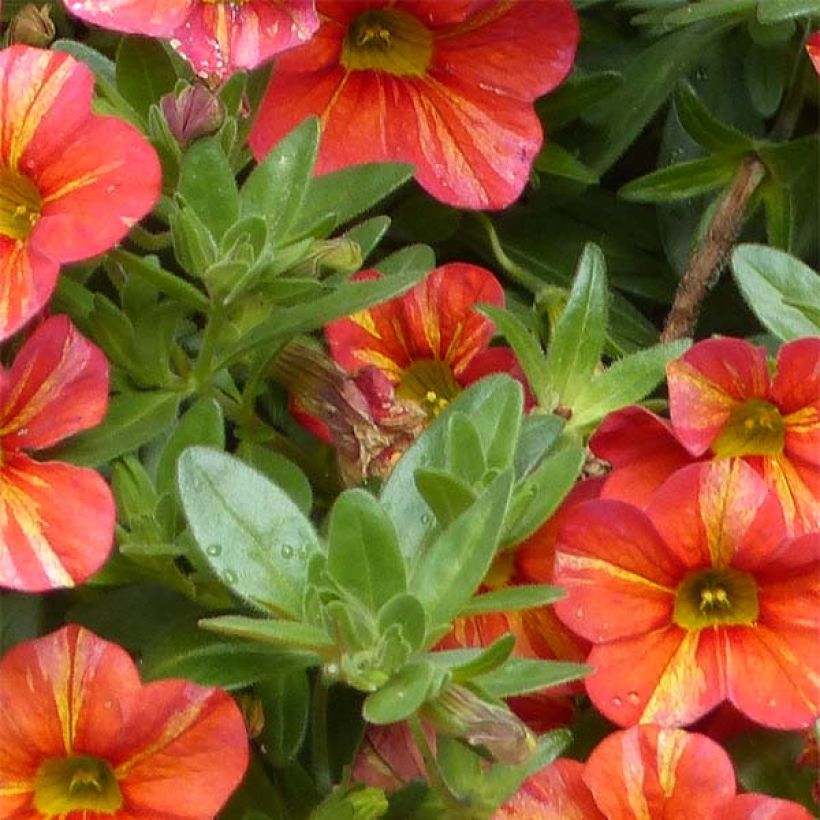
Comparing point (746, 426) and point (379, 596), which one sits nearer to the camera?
point (379, 596)

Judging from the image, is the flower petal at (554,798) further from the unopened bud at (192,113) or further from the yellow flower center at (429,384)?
the unopened bud at (192,113)

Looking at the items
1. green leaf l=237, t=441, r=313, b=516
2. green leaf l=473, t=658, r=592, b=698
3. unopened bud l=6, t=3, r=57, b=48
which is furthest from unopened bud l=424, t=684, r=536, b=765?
unopened bud l=6, t=3, r=57, b=48

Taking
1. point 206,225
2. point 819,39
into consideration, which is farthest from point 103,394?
point 819,39

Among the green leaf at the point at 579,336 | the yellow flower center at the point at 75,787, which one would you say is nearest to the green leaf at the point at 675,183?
the green leaf at the point at 579,336

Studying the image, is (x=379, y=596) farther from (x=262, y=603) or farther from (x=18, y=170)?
(x=18, y=170)

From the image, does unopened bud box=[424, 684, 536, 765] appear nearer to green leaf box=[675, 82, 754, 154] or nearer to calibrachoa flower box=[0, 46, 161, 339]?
calibrachoa flower box=[0, 46, 161, 339]

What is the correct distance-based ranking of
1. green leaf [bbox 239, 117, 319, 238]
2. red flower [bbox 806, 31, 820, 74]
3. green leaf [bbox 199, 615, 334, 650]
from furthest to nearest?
red flower [bbox 806, 31, 820, 74] < green leaf [bbox 239, 117, 319, 238] < green leaf [bbox 199, 615, 334, 650]
